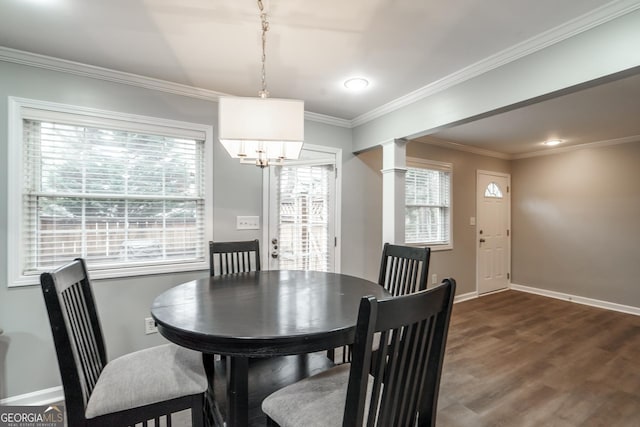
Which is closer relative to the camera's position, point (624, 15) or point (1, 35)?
point (624, 15)

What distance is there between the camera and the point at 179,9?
155cm

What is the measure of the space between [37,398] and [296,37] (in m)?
2.99

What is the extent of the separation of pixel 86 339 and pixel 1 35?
194 centimetres

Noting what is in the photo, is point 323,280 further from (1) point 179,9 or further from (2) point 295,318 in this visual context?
(1) point 179,9

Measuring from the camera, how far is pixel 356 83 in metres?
2.41

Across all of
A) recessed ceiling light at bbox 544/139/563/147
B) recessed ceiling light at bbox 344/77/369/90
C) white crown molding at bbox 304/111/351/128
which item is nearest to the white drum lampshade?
recessed ceiling light at bbox 344/77/369/90

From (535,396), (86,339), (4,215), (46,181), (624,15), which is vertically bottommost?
(535,396)

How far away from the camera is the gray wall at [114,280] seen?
1.94 metres

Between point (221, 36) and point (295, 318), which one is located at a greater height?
point (221, 36)

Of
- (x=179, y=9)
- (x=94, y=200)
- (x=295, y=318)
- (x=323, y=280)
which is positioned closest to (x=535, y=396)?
(x=323, y=280)

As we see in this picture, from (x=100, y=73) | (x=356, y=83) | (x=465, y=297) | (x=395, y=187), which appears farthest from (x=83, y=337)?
(x=465, y=297)

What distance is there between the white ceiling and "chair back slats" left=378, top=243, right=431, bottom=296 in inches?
53.3

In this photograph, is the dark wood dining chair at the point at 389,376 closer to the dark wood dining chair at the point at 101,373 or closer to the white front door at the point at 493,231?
the dark wood dining chair at the point at 101,373

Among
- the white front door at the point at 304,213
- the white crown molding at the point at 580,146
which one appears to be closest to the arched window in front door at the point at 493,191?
the white crown molding at the point at 580,146
